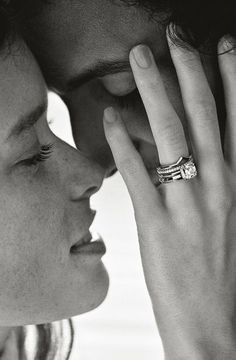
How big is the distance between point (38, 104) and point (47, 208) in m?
0.22

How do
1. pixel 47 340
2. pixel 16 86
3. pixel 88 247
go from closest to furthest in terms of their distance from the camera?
pixel 16 86
pixel 88 247
pixel 47 340

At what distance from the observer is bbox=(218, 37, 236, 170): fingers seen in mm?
1367

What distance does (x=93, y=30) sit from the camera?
4.53ft

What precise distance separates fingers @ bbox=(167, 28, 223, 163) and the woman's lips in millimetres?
303

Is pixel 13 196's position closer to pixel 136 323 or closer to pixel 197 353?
pixel 197 353

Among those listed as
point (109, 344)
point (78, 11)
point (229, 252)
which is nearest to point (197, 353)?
point (229, 252)

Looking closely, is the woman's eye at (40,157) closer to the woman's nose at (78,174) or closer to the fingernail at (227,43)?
the woman's nose at (78,174)

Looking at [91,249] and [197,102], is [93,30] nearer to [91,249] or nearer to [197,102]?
[197,102]

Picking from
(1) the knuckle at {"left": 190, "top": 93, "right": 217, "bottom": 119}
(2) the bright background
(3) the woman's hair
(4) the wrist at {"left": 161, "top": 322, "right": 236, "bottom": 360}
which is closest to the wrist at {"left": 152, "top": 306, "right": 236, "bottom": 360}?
(4) the wrist at {"left": 161, "top": 322, "right": 236, "bottom": 360}

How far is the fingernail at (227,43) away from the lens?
1361mm

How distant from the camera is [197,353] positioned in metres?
1.41

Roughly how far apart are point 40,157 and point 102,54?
0.79 feet

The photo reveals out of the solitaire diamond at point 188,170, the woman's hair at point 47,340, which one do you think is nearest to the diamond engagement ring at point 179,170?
the solitaire diamond at point 188,170

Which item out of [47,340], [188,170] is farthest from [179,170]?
[47,340]
